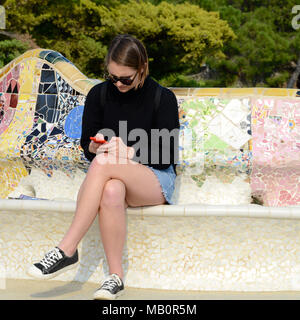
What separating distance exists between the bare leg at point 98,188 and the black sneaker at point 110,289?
204 mm

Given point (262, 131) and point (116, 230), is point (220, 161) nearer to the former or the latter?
point (262, 131)

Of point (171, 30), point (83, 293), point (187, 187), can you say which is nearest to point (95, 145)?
point (83, 293)

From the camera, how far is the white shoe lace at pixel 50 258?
2307 millimetres

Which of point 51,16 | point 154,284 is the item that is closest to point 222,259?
point 154,284

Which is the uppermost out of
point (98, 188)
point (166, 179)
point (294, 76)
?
point (294, 76)

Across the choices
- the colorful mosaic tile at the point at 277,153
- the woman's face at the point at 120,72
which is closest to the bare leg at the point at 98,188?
the woman's face at the point at 120,72

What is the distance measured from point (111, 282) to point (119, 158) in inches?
21.7

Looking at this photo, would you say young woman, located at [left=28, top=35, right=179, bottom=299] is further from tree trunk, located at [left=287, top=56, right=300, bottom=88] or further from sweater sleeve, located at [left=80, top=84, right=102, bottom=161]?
tree trunk, located at [left=287, top=56, right=300, bottom=88]

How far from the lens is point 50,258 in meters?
2.33

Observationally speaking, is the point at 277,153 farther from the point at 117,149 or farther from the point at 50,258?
the point at 50,258

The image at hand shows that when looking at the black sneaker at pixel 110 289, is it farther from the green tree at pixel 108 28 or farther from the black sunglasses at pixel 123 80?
the green tree at pixel 108 28

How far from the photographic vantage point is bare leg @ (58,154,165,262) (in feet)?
7.86

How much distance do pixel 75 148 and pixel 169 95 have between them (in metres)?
0.99

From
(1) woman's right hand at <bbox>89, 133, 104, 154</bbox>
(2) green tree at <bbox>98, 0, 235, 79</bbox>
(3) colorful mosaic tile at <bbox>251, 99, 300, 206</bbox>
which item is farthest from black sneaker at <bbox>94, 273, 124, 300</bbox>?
(2) green tree at <bbox>98, 0, 235, 79</bbox>
